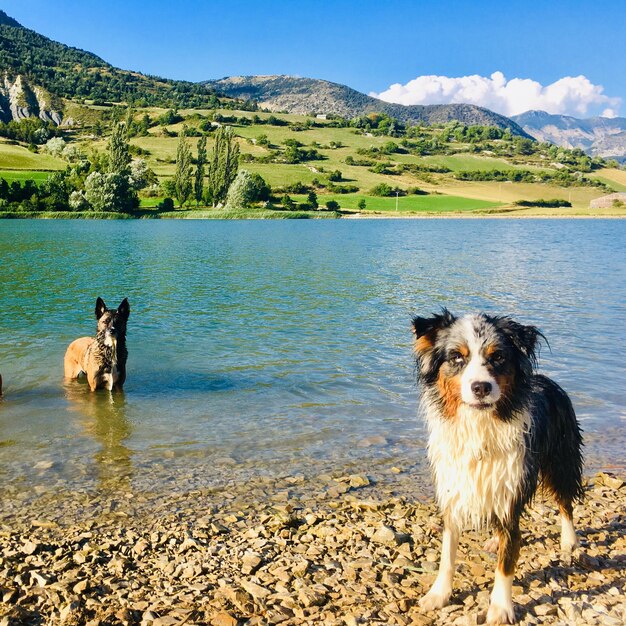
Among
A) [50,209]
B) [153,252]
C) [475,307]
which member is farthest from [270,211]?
[475,307]

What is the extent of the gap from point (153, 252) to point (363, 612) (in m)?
44.1

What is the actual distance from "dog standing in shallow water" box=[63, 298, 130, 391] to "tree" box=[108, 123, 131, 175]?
114m

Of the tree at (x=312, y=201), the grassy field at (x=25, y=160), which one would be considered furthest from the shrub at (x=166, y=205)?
the grassy field at (x=25, y=160)

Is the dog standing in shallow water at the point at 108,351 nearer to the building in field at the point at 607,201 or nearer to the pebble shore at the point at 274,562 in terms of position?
the pebble shore at the point at 274,562

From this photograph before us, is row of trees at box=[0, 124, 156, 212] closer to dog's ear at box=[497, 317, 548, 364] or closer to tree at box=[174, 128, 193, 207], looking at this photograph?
tree at box=[174, 128, 193, 207]

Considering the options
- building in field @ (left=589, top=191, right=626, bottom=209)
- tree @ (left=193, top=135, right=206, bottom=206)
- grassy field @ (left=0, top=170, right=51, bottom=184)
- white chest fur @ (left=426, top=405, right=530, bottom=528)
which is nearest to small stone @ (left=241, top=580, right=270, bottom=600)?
white chest fur @ (left=426, top=405, right=530, bottom=528)

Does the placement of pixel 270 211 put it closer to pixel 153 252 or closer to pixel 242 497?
pixel 153 252

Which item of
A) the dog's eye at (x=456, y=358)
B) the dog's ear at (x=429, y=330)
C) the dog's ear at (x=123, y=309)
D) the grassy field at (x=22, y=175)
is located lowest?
the dog's ear at (x=123, y=309)

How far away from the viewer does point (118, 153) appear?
119 metres

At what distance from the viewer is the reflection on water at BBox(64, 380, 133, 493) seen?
742cm

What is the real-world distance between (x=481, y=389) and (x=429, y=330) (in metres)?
0.65

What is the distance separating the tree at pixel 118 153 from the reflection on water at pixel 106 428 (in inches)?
4490

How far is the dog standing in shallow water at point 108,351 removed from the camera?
1089 cm

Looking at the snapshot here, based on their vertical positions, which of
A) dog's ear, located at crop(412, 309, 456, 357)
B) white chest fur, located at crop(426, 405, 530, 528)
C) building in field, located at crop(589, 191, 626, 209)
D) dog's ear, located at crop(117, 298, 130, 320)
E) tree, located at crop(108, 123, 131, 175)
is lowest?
dog's ear, located at crop(117, 298, 130, 320)
